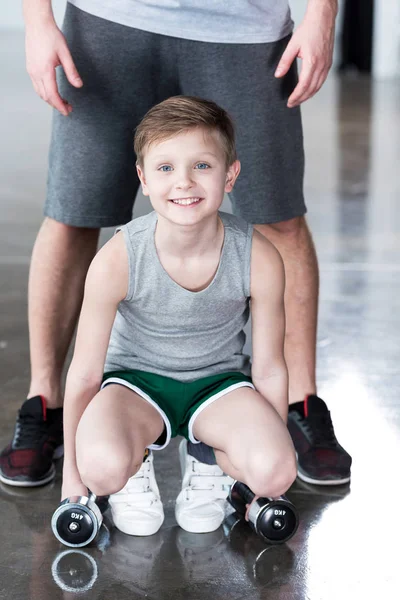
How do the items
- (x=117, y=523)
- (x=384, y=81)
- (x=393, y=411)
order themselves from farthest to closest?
(x=384, y=81), (x=393, y=411), (x=117, y=523)

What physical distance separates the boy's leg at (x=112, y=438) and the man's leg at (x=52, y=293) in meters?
0.36

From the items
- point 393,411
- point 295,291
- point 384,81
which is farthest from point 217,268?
point 384,81

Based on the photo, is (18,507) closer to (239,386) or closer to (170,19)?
(239,386)

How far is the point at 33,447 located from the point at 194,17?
0.91 metres

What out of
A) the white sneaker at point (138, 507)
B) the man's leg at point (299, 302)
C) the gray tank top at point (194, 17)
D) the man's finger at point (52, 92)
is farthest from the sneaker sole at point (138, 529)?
the gray tank top at point (194, 17)

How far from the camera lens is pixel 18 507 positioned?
1.87 meters

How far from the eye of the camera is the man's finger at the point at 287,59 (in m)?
1.89

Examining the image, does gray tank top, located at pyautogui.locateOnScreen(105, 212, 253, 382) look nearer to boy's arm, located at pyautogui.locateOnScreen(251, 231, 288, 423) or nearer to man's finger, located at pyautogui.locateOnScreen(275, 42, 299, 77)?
boy's arm, located at pyautogui.locateOnScreen(251, 231, 288, 423)

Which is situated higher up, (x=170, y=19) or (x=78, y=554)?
(x=170, y=19)

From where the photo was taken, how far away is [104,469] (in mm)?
1656

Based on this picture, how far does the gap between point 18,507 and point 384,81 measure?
768 centimetres

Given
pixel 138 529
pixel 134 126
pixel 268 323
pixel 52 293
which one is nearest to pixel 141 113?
pixel 134 126

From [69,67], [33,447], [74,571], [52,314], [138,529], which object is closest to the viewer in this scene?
[74,571]

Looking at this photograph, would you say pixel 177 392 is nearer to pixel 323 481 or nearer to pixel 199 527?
pixel 199 527
